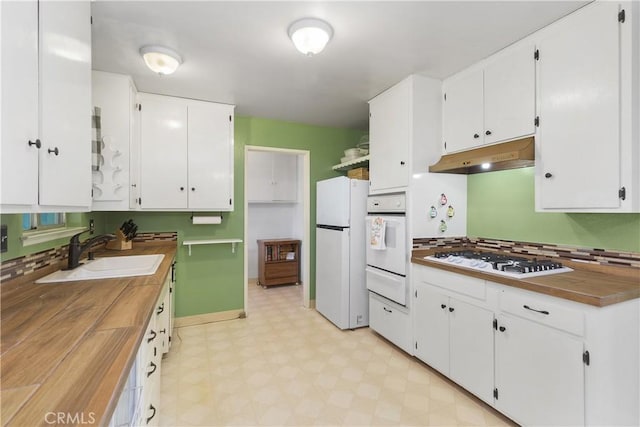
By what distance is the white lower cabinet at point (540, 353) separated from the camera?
1.37 m

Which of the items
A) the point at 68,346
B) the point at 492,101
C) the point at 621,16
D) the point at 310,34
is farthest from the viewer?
the point at 492,101

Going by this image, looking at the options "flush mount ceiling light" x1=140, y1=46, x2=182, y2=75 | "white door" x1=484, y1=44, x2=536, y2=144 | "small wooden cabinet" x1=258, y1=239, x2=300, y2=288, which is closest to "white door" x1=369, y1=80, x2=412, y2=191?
"white door" x1=484, y1=44, x2=536, y2=144

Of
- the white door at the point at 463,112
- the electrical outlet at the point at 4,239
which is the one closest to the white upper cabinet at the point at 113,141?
the electrical outlet at the point at 4,239

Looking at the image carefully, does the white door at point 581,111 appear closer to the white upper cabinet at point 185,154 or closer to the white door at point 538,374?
the white door at point 538,374

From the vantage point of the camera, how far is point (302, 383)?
216 cm

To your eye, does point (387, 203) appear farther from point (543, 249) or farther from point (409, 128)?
point (543, 249)

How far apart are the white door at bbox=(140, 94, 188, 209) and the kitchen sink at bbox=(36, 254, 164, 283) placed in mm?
714

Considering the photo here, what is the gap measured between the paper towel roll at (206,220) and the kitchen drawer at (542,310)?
8.64 feet

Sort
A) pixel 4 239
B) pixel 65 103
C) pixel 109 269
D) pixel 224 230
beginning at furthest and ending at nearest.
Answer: pixel 224 230 → pixel 109 269 → pixel 4 239 → pixel 65 103

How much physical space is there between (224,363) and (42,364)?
191 centimetres

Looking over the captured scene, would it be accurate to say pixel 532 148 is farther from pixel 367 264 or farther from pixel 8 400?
pixel 8 400

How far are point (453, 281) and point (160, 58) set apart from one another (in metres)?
2.53

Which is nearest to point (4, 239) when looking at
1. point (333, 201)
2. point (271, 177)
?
point (333, 201)

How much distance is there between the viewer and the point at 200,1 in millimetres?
1568
